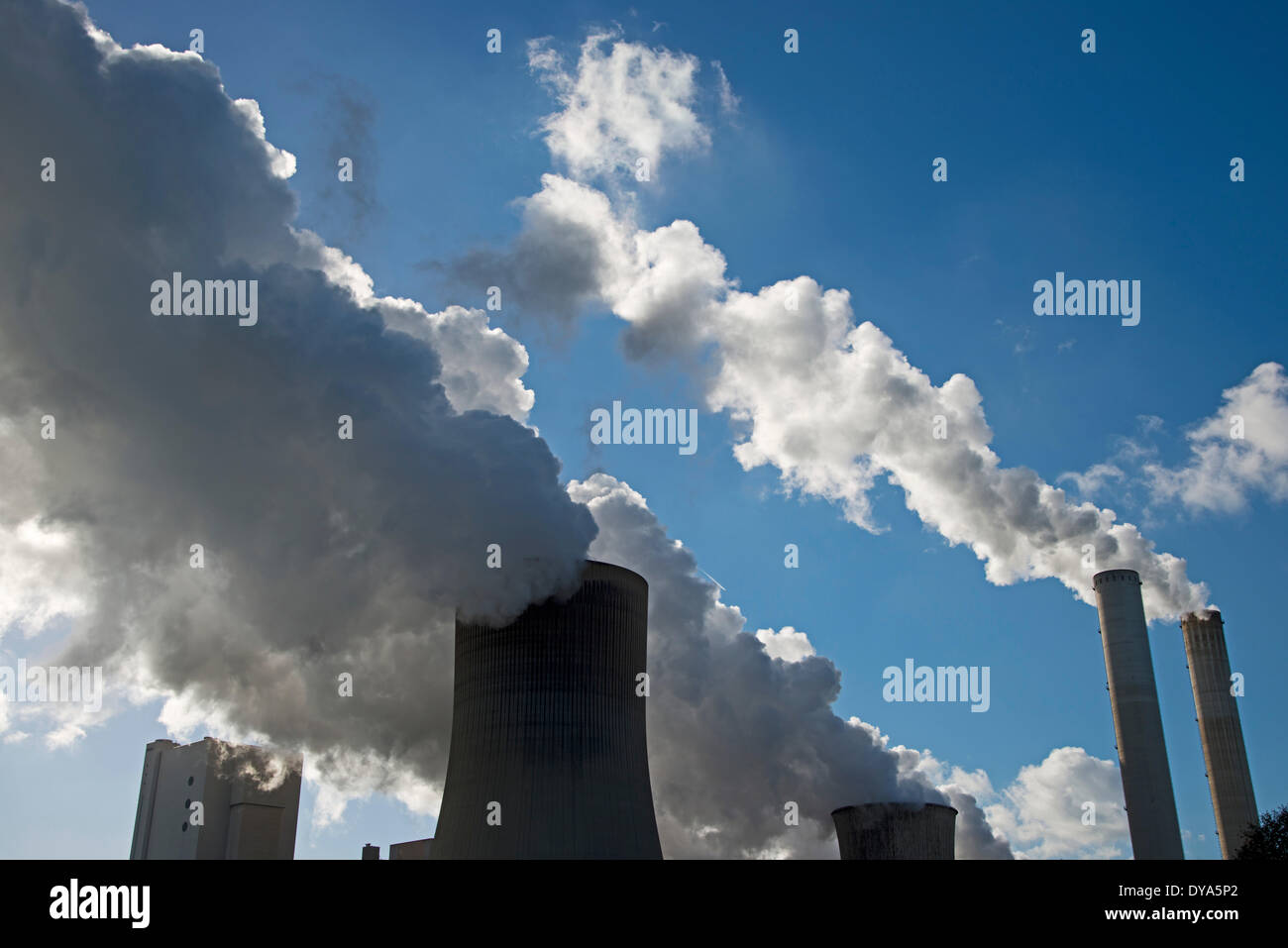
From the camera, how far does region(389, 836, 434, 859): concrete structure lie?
48250 millimetres

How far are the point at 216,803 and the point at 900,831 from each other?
117 ft

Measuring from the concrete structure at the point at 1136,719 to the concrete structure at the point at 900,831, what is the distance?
17.6 meters

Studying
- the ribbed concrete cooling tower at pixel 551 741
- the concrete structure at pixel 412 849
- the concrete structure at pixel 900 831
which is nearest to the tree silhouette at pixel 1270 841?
the concrete structure at pixel 900 831

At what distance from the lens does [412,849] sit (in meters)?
49.1

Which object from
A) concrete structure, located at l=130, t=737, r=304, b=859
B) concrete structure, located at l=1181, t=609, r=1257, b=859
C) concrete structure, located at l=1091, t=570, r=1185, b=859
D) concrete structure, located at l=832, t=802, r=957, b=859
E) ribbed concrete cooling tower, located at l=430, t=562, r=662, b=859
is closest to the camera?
ribbed concrete cooling tower, located at l=430, t=562, r=662, b=859

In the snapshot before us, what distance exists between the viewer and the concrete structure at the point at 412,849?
158ft

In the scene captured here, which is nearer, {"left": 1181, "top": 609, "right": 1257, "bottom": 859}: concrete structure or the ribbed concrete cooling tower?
the ribbed concrete cooling tower

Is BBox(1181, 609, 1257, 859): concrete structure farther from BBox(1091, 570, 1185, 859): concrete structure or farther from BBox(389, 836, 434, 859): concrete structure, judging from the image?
BBox(389, 836, 434, 859): concrete structure

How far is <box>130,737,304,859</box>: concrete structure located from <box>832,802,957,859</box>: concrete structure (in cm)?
3136

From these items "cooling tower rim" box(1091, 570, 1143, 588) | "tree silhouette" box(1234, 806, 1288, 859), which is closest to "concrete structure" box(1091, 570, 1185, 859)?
"cooling tower rim" box(1091, 570, 1143, 588)
